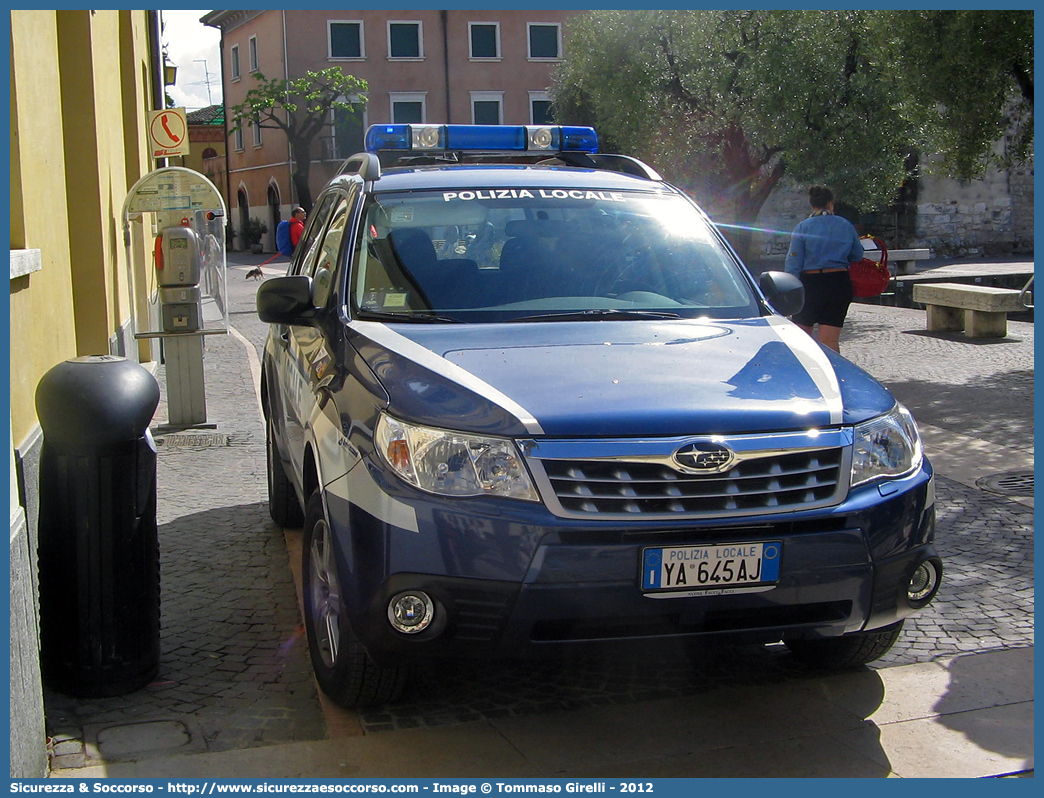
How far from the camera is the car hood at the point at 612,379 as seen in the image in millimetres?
3523

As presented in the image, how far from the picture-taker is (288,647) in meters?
4.73

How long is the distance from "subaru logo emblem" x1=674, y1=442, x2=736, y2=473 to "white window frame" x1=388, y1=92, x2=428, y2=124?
50313 millimetres

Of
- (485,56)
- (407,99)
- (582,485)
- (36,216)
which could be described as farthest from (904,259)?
(407,99)

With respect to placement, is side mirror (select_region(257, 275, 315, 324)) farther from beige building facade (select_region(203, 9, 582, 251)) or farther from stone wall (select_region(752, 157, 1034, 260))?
beige building facade (select_region(203, 9, 582, 251))

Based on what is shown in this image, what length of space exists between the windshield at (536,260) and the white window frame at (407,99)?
4852 cm

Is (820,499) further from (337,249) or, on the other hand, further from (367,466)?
(337,249)

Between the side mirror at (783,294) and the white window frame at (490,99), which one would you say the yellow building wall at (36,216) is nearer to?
the side mirror at (783,294)

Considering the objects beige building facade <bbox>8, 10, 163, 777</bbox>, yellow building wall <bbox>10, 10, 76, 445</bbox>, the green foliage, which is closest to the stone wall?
the green foliage

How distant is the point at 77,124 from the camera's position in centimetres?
988

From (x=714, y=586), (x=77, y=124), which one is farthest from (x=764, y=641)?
(x=77, y=124)

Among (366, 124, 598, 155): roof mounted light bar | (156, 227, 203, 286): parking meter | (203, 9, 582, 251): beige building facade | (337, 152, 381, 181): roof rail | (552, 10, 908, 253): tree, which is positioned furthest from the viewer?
(203, 9, 582, 251): beige building facade

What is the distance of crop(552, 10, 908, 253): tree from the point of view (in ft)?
59.2

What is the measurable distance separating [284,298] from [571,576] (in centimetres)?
179

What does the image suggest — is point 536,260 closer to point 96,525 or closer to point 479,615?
point 479,615
